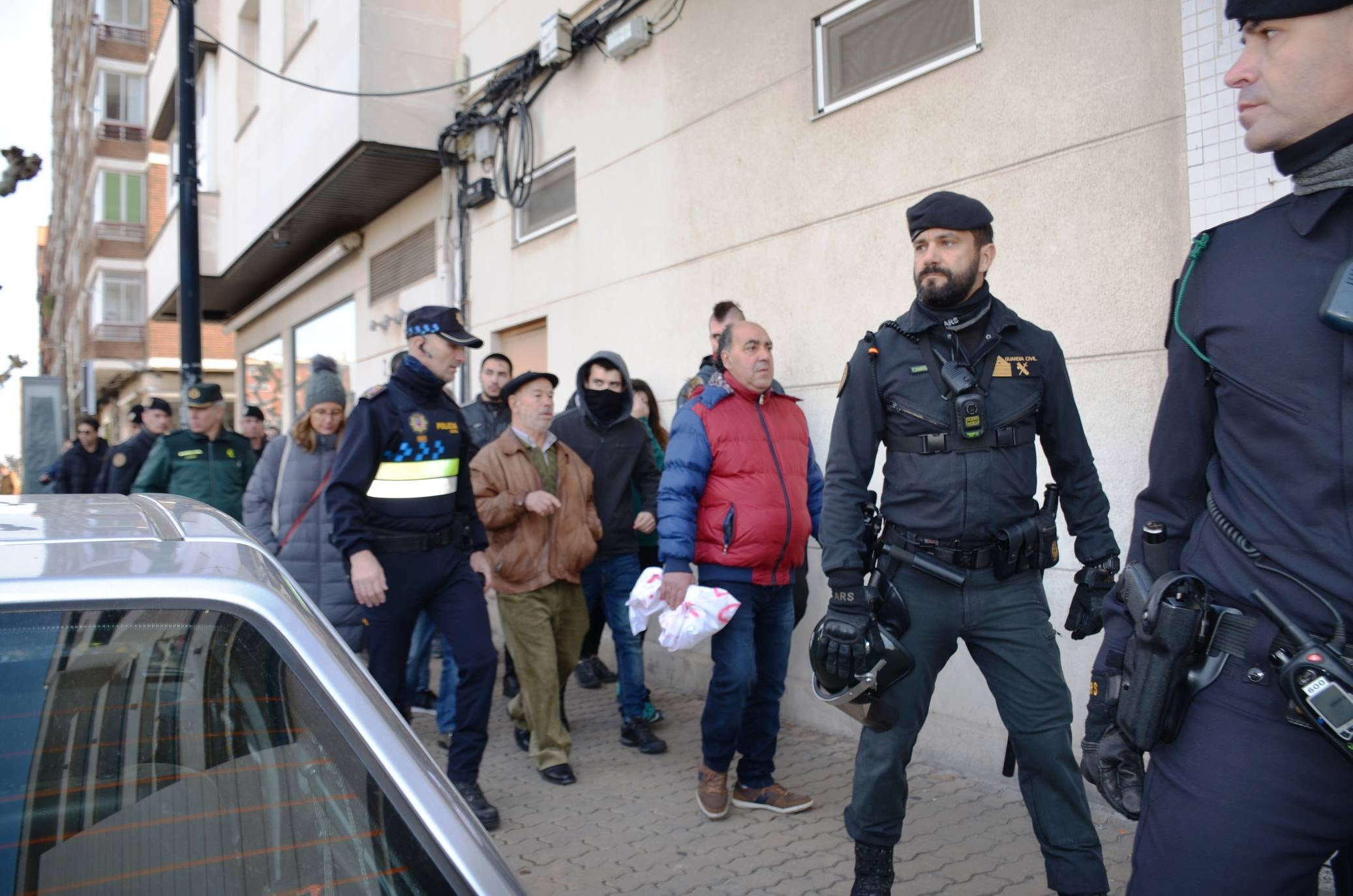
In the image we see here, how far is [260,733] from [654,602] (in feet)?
9.42

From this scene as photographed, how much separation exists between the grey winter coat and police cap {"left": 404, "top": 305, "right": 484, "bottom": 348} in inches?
61.9

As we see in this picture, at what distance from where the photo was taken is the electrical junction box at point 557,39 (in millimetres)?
7570

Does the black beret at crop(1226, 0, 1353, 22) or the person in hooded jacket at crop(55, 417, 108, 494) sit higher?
the black beret at crop(1226, 0, 1353, 22)

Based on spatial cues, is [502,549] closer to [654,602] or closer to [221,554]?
[654,602]

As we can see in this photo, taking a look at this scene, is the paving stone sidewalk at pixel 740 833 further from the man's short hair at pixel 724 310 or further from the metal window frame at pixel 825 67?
the metal window frame at pixel 825 67

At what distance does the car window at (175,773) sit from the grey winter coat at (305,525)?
13.0 feet

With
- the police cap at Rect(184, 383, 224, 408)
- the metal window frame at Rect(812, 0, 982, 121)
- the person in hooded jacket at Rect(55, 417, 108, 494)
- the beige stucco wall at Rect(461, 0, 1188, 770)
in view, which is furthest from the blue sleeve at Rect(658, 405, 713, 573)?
the person in hooded jacket at Rect(55, 417, 108, 494)

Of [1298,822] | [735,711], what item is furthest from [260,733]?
[735,711]

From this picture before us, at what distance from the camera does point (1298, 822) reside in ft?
5.27

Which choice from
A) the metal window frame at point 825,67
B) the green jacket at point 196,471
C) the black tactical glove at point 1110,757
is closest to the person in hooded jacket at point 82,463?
the green jacket at point 196,471

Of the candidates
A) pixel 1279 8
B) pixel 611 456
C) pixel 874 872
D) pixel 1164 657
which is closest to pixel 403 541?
pixel 611 456

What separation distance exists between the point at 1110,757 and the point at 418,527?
2903mm

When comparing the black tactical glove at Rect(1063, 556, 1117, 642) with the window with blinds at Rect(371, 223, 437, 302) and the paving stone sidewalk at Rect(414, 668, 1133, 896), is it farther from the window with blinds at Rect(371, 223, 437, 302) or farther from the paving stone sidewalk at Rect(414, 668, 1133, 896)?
the window with blinds at Rect(371, 223, 437, 302)

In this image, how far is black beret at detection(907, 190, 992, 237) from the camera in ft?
9.86
